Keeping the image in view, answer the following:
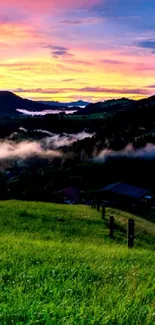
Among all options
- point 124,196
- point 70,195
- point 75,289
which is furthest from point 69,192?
point 75,289

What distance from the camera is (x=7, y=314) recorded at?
5863 millimetres

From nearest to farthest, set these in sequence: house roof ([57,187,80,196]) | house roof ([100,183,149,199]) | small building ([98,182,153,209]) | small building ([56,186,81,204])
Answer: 1. small building ([98,182,153,209])
2. house roof ([100,183,149,199])
3. small building ([56,186,81,204])
4. house roof ([57,187,80,196])

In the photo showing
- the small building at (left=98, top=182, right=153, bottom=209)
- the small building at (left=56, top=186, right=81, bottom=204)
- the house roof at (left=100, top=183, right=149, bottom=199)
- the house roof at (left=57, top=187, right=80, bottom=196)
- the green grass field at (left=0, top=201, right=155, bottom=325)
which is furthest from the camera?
the house roof at (left=57, top=187, right=80, bottom=196)

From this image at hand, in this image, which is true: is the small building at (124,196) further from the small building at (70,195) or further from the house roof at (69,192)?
the house roof at (69,192)

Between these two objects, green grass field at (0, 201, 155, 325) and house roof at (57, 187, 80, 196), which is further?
house roof at (57, 187, 80, 196)

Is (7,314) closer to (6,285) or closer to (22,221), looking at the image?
(6,285)

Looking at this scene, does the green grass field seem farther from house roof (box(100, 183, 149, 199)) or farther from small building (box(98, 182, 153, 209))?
house roof (box(100, 183, 149, 199))

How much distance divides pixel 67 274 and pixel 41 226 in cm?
1894

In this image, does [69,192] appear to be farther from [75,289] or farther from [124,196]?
[75,289]

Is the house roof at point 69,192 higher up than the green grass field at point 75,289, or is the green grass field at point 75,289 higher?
the green grass field at point 75,289

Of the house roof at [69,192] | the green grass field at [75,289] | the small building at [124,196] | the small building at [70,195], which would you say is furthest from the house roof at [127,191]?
the green grass field at [75,289]

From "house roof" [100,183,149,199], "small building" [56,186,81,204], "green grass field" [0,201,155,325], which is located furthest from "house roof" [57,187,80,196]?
"green grass field" [0,201,155,325]

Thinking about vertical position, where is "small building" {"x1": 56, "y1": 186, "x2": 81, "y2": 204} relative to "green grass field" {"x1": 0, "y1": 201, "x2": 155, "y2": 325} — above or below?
below

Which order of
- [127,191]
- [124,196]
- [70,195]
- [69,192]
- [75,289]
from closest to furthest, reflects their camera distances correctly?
[75,289] → [127,191] → [124,196] → [70,195] → [69,192]
